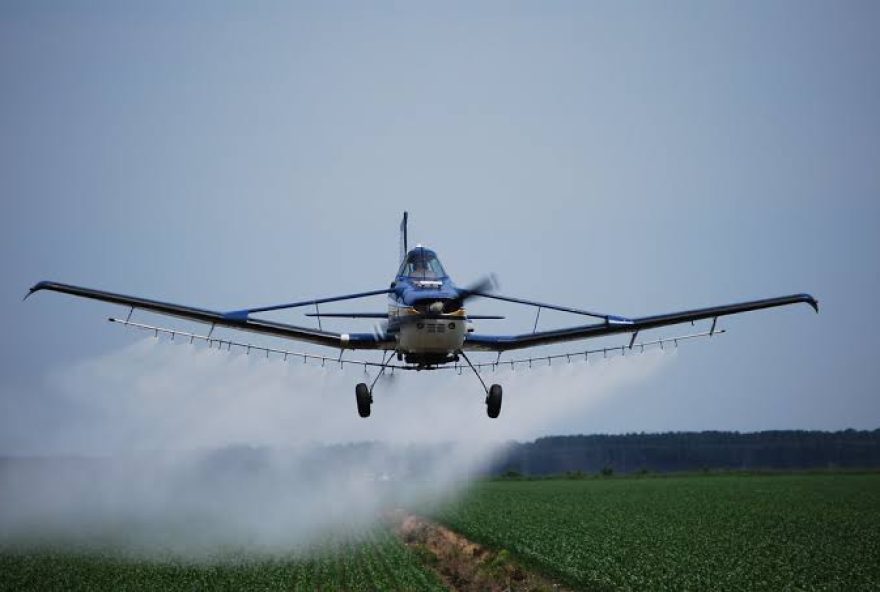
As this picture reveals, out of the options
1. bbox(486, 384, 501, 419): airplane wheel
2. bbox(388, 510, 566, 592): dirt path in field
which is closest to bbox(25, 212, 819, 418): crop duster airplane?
bbox(486, 384, 501, 419): airplane wheel

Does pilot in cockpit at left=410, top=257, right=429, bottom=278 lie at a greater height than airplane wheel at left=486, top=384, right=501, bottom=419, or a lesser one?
greater

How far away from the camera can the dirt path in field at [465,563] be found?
4297 cm

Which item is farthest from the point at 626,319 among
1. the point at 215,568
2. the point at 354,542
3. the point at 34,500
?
the point at 34,500

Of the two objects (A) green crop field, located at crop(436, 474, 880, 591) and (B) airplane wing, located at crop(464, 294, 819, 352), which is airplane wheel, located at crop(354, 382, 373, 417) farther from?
(A) green crop field, located at crop(436, 474, 880, 591)

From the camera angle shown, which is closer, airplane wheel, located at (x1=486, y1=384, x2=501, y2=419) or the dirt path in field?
airplane wheel, located at (x1=486, y1=384, x2=501, y2=419)

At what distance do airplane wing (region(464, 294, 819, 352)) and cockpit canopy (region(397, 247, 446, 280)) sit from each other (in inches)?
131

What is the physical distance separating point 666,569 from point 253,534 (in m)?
25.6

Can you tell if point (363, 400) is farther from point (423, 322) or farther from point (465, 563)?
point (465, 563)

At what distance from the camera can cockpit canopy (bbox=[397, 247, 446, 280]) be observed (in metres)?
31.3

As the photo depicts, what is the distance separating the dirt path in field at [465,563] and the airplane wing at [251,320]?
13683mm

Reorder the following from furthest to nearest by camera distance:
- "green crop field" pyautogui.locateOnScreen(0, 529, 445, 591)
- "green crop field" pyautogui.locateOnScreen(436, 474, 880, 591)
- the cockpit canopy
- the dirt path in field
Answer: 1. "green crop field" pyautogui.locateOnScreen(0, 529, 445, 591)
2. "green crop field" pyautogui.locateOnScreen(436, 474, 880, 591)
3. the dirt path in field
4. the cockpit canopy

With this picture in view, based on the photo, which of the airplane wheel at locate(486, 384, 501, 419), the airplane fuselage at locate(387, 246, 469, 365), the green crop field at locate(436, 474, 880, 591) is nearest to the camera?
the airplane fuselage at locate(387, 246, 469, 365)

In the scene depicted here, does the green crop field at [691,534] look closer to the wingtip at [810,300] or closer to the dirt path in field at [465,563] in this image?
the dirt path in field at [465,563]

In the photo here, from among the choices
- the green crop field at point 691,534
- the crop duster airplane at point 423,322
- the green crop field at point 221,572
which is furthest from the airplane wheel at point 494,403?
the green crop field at point 221,572
